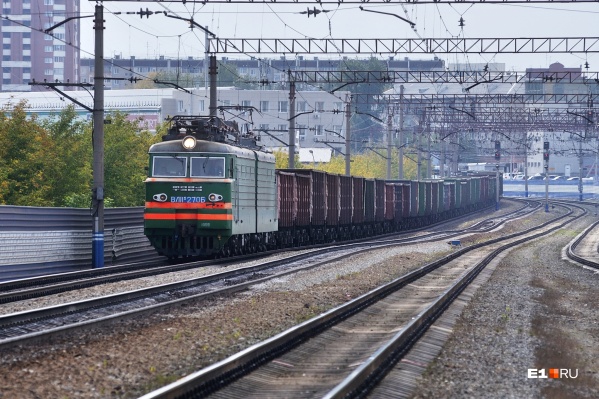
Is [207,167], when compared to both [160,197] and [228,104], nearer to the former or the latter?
[160,197]

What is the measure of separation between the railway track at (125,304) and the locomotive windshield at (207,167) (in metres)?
2.88

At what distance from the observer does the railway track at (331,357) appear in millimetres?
10109

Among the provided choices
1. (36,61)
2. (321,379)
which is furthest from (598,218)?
(36,61)

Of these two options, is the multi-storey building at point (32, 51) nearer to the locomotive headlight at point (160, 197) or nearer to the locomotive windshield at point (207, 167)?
the locomotive headlight at point (160, 197)

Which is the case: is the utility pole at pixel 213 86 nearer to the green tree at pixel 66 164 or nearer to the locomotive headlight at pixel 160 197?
the green tree at pixel 66 164

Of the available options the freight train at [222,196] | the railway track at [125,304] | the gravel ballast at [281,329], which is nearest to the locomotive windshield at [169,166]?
the freight train at [222,196]

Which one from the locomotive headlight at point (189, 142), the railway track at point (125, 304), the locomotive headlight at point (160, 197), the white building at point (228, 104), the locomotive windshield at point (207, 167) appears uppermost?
the white building at point (228, 104)

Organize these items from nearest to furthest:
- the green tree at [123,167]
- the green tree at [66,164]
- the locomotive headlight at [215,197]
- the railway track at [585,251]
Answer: the locomotive headlight at [215,197], the railway track at [585,251], the green tree at [66,164], the green tree at [123,167]

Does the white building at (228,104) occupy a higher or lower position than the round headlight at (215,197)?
higher

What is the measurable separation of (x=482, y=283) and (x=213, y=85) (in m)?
15.1

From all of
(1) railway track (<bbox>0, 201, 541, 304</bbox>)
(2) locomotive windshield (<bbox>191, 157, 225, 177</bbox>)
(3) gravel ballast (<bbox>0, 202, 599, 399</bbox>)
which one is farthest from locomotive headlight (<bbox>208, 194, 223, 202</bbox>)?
(3) gravel ballast (<bbox>0, 202, 599, 399</bbox>)

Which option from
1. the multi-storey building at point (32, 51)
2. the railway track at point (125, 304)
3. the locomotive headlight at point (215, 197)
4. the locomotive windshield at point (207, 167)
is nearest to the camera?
the railway track at point (125, 304)

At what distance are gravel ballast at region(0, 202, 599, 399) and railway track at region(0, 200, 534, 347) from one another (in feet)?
0.79

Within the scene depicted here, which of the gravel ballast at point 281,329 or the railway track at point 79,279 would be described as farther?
the railway track at point 79,279
